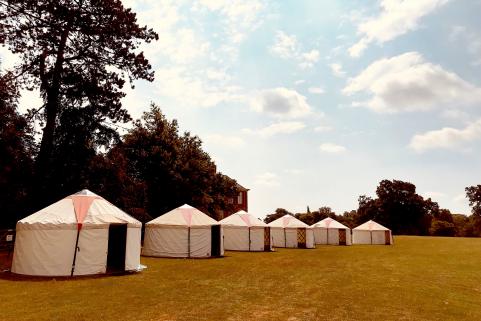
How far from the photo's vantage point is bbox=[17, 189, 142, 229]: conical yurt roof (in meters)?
13.8

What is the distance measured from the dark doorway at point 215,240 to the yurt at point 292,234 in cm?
1151

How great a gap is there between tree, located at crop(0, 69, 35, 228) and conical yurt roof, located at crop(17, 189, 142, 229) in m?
3.86

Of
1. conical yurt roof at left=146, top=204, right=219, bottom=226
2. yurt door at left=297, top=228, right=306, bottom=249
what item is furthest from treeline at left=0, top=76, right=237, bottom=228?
yurt door at left=297, top=228, right=306, bottom=249

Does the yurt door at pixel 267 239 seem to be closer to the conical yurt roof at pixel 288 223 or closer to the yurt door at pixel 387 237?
the conical yurt roof at pixel 288 223

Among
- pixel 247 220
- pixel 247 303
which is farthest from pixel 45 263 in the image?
pixel 247 220

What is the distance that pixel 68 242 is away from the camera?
44.7 feet

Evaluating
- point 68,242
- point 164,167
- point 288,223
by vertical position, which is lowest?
point 68,242

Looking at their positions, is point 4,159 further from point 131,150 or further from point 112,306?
point 131,150

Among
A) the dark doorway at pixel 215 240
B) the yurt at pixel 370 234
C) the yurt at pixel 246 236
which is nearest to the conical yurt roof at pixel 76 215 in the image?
the dark doorway at pixel 215 240

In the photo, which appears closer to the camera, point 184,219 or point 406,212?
point 184,219

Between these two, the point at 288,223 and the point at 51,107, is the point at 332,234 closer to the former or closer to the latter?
the point at 288,223

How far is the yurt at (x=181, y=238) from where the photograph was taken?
21.2 meters

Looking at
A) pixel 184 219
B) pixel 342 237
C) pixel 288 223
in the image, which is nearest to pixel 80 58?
pixel 184 219

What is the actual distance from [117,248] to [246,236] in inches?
532
